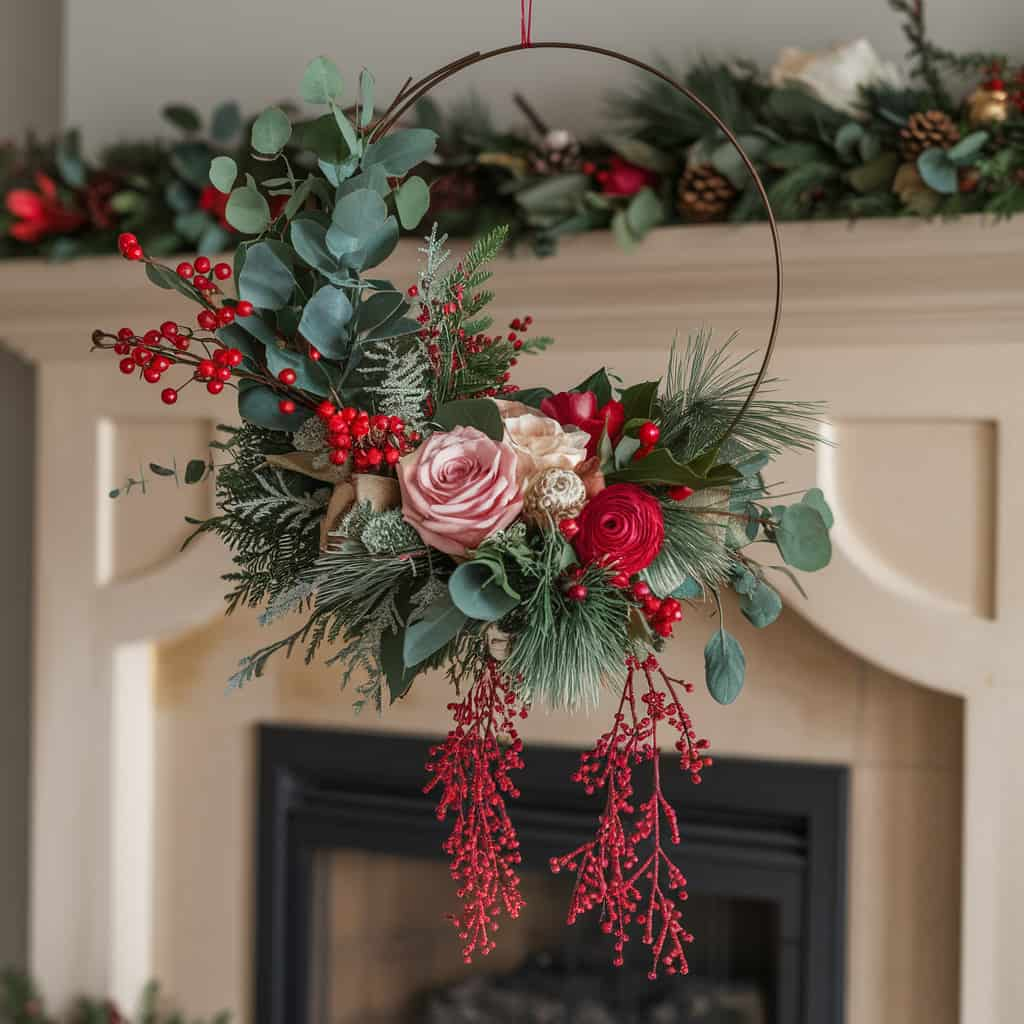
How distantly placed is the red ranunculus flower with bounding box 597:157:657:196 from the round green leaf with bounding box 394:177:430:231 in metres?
0.69

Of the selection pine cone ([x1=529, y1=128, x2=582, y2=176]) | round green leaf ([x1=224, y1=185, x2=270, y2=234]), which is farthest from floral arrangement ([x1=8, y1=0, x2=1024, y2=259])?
round green leaf ([x1=224, y1=185, x2=270, y2=234])

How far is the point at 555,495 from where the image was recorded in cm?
65

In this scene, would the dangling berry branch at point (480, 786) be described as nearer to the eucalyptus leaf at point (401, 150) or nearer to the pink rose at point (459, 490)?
the pink rose at point (459, 490)

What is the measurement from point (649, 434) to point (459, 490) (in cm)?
12

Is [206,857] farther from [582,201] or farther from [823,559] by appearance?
[823,559]

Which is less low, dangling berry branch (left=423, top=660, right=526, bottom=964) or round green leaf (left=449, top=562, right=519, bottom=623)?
round green leaf (left=449, top=562, right=519, bottom=623)

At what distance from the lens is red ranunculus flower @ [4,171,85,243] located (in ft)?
5.36

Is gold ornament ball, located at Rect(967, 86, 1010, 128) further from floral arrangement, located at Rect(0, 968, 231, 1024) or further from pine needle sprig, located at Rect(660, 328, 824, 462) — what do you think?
floral arrangement, located at Rect(0, 968, 231, 1024)

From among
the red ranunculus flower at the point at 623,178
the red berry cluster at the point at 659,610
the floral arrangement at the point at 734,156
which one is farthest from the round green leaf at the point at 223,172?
the red ranunculus flower at the point at 623,178

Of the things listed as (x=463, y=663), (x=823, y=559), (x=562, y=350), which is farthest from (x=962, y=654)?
(x=463, y=663)

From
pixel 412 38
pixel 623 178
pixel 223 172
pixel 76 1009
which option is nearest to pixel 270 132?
pixel 223 172

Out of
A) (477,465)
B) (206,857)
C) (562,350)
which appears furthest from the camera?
(206,857)

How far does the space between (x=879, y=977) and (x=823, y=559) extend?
1.00 m

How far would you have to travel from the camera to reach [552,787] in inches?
62.8
